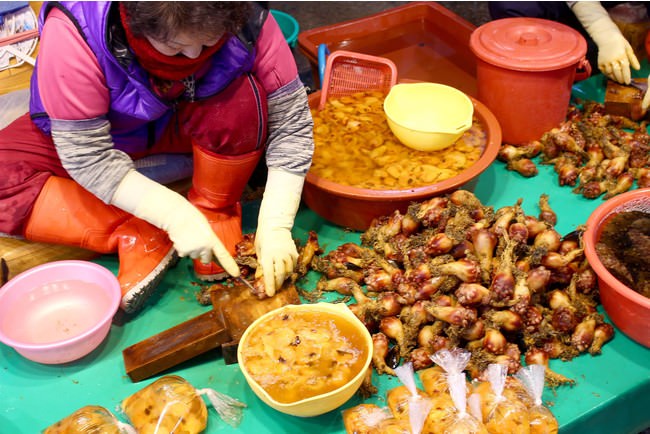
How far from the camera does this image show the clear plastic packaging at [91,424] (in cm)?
150

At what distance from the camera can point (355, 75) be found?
8.53ft

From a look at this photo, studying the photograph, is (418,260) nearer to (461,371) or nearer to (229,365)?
(461,371)

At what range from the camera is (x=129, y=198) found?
1765 millimetres

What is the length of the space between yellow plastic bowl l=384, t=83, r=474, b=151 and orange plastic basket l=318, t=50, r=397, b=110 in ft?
0.39

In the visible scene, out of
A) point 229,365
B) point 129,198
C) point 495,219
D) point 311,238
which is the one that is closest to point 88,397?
point 229,365

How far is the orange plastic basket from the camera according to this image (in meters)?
2.53

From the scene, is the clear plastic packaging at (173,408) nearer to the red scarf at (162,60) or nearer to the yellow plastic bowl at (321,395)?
the yellow plastic bowl at (321,395)

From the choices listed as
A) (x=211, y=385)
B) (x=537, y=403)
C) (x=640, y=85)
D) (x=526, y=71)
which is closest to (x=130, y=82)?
(x=211, y=385)

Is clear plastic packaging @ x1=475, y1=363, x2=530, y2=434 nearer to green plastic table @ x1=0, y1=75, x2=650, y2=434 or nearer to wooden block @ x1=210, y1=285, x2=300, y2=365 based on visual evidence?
green plastic table @ x1=0, y1=75, x2=650, y2=434

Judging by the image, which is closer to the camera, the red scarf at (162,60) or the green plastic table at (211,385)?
the red scarf at (162,60)

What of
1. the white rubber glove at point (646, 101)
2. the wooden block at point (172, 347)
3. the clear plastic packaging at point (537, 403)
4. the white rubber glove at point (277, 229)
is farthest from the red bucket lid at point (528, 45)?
the wooden block at point (172, 347)

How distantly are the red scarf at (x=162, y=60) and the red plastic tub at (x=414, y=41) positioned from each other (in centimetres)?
145

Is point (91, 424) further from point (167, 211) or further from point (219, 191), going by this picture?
point (219, 191)


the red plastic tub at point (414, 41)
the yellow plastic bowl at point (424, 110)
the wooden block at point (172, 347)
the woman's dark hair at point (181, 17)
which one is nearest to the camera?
the woman's dark hair at point (181, 17)
